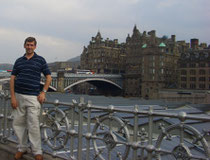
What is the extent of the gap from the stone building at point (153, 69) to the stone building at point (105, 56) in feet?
50.4

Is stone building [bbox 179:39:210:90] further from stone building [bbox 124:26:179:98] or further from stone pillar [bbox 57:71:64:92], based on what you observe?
stone pillar [bbox 57:71:64:92]

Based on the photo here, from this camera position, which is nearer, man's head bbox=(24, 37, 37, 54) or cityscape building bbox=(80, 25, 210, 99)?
man's head bbox=(24, 37, 37, 54)

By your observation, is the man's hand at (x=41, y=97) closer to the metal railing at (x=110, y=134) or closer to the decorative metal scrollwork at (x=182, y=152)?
the metal railing at (x=110, y=134)

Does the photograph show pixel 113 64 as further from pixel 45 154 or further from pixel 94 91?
pixel 45 154

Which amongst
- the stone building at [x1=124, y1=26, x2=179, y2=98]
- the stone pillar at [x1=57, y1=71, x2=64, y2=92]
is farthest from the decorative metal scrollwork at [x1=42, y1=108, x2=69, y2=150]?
the stone building at [x1=124, y1=26, x2=179, y2=98]

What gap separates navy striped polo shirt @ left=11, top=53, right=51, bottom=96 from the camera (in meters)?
5.17

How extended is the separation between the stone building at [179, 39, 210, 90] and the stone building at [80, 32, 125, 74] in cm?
3099

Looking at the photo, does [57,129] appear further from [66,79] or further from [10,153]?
[66,79]

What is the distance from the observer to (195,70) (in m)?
74.1

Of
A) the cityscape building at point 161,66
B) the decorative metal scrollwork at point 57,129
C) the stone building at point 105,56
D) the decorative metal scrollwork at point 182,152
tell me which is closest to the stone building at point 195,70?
the cityscape building at point 161,66

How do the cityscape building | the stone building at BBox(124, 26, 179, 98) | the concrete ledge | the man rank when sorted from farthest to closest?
the stone building at BBox(124, 26, 179, 98), the cityscape building, the concrete ledge, the man

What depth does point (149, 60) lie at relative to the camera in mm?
77125

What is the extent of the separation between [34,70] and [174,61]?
79.6 m

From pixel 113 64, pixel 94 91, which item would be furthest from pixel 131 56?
pixel 94 91
